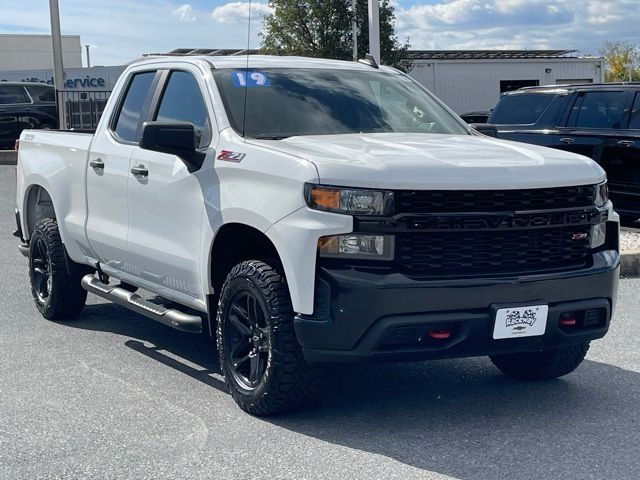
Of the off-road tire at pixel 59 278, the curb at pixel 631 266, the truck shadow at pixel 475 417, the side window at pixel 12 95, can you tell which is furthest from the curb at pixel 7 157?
the truck shadow at pixel 475 417

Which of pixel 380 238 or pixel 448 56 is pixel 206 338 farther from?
pixel 448 56

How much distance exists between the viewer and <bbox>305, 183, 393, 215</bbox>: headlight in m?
4.82

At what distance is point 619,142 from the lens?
1216 cm

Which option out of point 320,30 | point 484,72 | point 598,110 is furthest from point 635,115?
point 484,72

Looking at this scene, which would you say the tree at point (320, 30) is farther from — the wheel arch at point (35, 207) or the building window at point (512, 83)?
the wheel arch at point (35, 207)

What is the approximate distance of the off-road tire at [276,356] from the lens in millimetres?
5064

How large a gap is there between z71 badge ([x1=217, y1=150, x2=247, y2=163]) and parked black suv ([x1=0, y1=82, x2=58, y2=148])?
22.6 m

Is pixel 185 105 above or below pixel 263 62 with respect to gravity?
below

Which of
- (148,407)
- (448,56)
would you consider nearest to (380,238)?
(148,407)

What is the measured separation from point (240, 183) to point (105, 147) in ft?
6.10

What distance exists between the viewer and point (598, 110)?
492 inches

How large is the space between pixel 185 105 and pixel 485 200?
2.19 meters

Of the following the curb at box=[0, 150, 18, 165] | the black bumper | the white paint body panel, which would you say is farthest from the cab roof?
the curb at box=[0, 150, 18, 165]

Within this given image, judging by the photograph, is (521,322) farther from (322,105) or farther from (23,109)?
(23,109)
